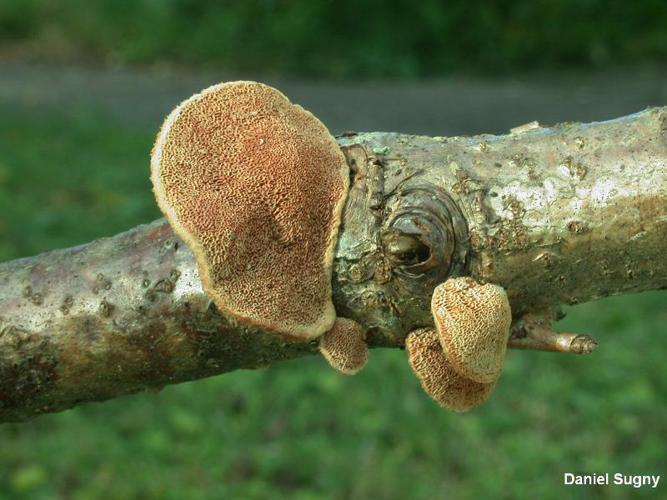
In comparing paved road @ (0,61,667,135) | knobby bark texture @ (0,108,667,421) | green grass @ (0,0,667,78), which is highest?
green grass @ (0,0,667,78)

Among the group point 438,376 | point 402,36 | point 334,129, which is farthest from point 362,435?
point 402,36

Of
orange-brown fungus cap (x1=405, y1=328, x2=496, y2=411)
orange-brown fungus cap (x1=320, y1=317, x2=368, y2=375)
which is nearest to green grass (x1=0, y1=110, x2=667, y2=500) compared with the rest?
orange-brown fungus cap (x1=405, y1=328, x2=496, y2=411)

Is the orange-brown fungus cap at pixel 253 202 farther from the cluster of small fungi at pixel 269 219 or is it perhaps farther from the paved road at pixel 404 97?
the paved road at pixel 404 97

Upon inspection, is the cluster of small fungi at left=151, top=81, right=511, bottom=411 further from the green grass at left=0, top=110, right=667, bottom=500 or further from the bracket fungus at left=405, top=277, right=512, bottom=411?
the green grass at left=0, top=110, right=667, bottom=500

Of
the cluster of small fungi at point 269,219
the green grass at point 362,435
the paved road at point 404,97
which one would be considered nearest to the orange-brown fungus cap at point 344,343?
the cluster of small fungi at point 269,219

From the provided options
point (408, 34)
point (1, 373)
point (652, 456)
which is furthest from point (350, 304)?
point (408, 34)

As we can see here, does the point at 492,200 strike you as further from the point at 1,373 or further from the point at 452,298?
the point at 1,373

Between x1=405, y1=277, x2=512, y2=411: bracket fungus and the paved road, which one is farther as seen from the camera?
the paved road
